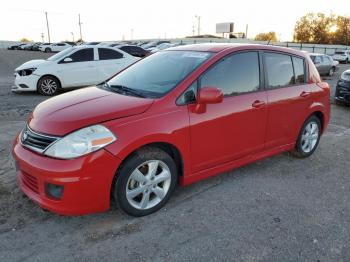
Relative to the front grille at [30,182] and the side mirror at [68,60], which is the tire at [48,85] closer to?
the side mirror at [68,60]

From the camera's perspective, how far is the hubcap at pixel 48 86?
999 cm

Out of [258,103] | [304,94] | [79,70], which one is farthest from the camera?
[79,70]

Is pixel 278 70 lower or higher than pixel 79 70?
higher

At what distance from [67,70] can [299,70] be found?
743 cm

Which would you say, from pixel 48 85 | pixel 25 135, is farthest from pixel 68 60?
pixel 25 135

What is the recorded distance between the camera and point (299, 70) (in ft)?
15.6

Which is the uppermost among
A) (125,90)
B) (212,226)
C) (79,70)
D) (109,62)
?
(125,90)

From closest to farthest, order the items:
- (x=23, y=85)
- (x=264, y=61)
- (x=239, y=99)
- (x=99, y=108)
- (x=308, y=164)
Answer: (x=99, y=108) < (x=239, y=99) < (x=264, y=61) < (x=308, y=164) < (x=23, y=85)

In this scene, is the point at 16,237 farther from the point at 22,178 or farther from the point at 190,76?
the point at 190,76

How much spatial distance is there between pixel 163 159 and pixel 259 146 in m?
1.51

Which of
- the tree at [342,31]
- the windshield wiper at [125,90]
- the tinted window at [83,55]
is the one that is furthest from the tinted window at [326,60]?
the tree at [342,31]

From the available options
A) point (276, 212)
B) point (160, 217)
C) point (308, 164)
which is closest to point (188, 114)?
point (160, 217)

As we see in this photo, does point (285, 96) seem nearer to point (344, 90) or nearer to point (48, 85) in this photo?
point (344, 90)

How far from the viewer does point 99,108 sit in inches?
126
